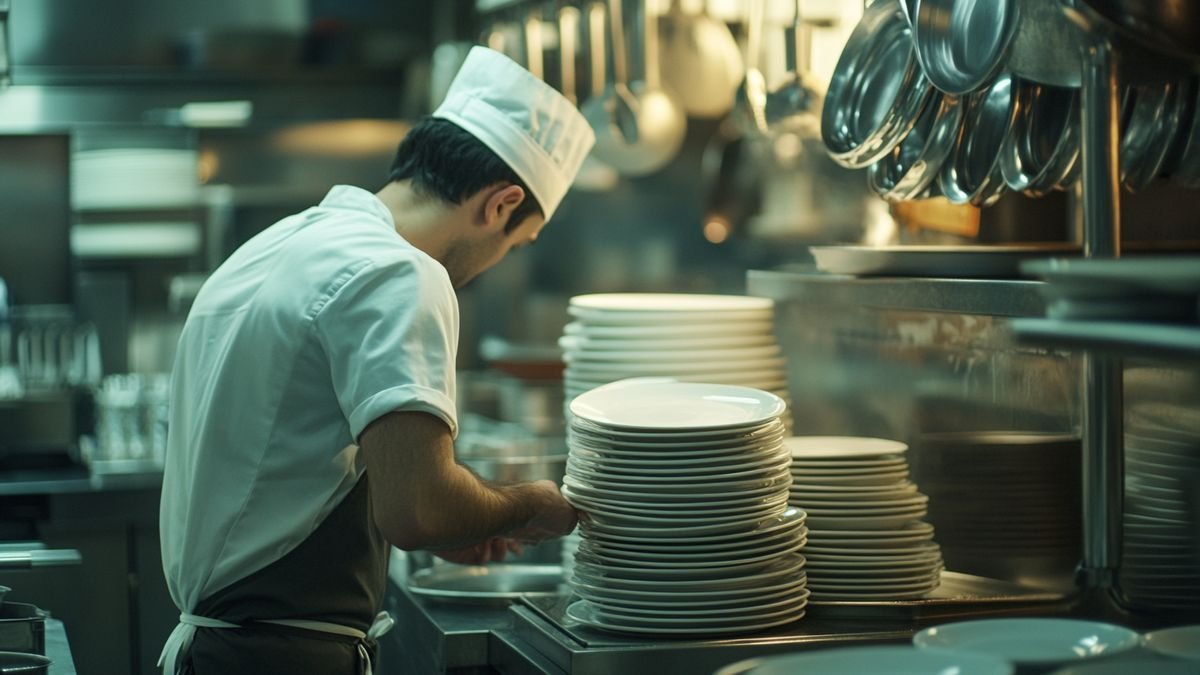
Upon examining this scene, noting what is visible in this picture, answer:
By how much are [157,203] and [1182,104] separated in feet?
10.8

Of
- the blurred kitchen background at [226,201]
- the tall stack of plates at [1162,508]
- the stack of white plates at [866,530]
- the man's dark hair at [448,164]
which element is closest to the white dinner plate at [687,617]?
the stack of white plates at [866,530]

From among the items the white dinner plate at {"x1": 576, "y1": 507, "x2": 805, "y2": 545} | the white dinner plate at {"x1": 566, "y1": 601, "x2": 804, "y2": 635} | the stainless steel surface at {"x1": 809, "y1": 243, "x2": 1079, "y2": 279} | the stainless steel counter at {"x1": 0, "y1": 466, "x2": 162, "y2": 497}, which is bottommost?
the stainless steel counter at {"x1": 0, "y1": 466, "x2": 162, "y2": 497}

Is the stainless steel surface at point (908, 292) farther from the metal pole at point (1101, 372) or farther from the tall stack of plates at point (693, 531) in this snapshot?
the tall stack of plates at point (693, 531)

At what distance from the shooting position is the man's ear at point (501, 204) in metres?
1.77

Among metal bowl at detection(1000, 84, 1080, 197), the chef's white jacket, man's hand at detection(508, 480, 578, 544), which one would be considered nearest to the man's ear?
the chef's white jacket

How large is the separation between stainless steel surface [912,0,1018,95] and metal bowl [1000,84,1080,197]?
0.18 metres

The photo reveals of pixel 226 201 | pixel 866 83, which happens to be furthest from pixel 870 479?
pixel 226 201

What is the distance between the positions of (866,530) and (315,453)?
594 millimetres

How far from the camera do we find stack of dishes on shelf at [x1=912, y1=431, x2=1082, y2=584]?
159cm

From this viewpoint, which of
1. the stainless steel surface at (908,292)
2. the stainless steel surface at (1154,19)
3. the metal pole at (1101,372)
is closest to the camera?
the stainless steel surface at (1154,19)

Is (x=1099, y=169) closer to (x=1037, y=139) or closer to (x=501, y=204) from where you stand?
(x=1037, y=139)

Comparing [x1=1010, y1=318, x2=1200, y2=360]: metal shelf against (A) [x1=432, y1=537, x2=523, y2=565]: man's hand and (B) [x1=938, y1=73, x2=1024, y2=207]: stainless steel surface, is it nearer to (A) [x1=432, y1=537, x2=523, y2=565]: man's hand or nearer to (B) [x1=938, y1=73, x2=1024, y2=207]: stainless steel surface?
(B) [x1=938, y1=73, x2=1024, y2=207]: stainless steel surface

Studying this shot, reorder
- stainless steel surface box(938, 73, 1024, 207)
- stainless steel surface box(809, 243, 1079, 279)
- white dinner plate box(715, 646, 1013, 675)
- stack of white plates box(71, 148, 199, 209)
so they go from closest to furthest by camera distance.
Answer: white dinner plate box(715, 646, 1013, 675) < stainless steel surface box(809, 243, 1079, 279) < stainless steel surface box(938, 73, 1024, 207) < stack of white plates box(71, 148, 199, 209)

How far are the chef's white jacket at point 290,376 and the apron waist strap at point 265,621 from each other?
0.02 meters
